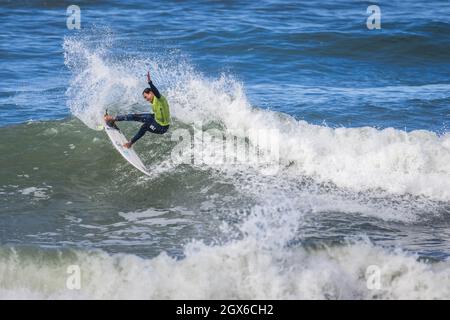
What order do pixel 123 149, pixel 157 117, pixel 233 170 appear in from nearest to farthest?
pixel 157 117, pixel 233 170, pixel 123 149

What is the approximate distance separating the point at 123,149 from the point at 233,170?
205cm

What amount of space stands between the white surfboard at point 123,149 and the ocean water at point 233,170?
244 mm

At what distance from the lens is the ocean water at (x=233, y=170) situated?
9789mm

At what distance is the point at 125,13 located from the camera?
2731cm

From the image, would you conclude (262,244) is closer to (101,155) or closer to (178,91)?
(101,155)

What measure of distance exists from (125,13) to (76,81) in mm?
9858

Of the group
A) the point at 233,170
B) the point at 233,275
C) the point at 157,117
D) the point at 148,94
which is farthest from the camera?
the point at 233,170

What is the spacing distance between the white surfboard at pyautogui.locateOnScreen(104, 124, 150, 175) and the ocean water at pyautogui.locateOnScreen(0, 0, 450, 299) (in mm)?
244

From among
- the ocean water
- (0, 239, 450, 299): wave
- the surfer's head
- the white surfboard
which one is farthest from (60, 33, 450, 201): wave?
(0, 239, 450, 299): wave

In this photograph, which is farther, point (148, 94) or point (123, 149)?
point (123, 149)

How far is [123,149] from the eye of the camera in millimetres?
13883

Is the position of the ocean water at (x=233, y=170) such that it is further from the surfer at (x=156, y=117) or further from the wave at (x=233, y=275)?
the surfer at (x=156, y=117)

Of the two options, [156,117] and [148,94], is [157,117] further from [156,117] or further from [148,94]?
[148,94]

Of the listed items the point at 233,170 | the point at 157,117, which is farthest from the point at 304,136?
the point at 157,117
